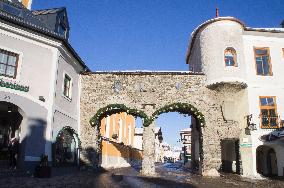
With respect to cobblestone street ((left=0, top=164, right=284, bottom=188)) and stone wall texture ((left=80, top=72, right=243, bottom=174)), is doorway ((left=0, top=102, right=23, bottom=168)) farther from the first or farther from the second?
stone wall texture ((left=80, top=72, right=243, bottom=174))

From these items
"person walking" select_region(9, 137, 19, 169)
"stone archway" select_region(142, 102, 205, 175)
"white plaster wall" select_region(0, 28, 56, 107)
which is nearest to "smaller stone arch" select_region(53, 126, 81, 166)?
"person walking" select_region(9, 137, 19, 169)

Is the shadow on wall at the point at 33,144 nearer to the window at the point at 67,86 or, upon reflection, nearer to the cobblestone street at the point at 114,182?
the cobblestone street at the point at 114,182

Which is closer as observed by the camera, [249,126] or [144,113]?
[249,126]

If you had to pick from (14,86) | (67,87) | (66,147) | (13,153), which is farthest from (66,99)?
(13,153)

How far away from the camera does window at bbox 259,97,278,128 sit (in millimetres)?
18812

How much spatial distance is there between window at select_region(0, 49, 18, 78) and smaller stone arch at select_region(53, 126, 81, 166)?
4289mm

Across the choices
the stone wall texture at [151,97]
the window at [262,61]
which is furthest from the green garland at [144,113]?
the window at [262,61]

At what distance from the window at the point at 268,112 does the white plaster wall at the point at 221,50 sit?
2.17m

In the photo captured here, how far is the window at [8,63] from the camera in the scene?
45.6ft

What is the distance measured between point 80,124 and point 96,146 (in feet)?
6.34

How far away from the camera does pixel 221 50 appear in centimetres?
1977

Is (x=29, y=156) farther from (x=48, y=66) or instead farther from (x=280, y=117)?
(x=280, y=117)

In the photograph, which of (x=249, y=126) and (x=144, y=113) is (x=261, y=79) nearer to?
(x=249, y=126)

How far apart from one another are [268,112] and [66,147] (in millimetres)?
13674
